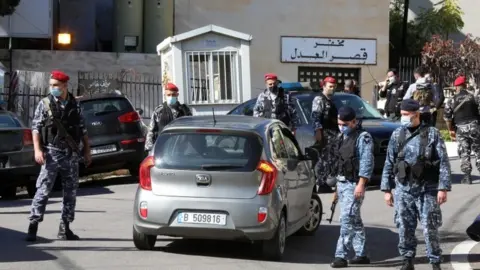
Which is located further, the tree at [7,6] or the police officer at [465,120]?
the tree at [7,6]

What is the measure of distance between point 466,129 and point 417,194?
7.46 metres

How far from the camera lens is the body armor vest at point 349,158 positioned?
30.3 feet

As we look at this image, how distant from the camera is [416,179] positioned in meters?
8.62

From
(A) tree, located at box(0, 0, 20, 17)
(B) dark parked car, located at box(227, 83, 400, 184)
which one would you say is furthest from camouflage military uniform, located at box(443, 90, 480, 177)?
(A) tree, located at box(0, 0, 20, 17)

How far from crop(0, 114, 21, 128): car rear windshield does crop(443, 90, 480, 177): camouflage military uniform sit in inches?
292

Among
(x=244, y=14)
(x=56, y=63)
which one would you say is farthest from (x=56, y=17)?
(x=244, y=14)

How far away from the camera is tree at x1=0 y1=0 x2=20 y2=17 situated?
26.0 meters

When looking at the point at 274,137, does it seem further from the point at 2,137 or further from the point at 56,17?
the point at 56,17

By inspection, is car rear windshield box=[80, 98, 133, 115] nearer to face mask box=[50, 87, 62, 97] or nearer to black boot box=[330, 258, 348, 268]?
face mask box=[50, 87, 62, 97]

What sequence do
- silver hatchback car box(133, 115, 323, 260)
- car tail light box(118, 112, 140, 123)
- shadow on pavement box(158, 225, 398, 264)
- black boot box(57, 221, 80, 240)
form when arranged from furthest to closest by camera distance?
car tail light box(118, 112, 140, 123)
black boot box(57, 221, 80, 240)
shadow on pavement box(158, 225, 398, 264)
silver hatchback car box(133, 115, 323, 260)

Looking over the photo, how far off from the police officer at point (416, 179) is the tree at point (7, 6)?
1926 centimetres

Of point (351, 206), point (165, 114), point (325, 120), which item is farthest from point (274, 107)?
point (351, 206)

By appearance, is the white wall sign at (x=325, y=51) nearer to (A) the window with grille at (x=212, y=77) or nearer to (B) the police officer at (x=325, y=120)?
(A) the window with grille at (x=212, y=77)

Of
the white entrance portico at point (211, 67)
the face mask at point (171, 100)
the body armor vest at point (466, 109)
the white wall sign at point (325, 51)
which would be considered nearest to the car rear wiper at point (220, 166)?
the face mask at point (171, 100)
